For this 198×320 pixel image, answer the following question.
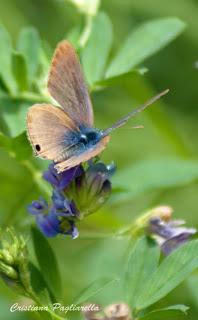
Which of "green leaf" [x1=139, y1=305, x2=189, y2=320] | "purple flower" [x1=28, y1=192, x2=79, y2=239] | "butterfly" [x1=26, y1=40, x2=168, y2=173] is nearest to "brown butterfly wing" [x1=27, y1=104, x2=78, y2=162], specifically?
"butterfly" [x1=26, y1=40, x2=168, y2=173]

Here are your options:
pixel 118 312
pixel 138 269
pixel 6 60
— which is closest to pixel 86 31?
pixel 6 60

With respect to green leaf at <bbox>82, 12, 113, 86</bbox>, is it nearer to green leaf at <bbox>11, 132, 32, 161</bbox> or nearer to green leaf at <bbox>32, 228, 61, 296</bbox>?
green leaf at <bbox>11, 132, 32, 161</bbox>

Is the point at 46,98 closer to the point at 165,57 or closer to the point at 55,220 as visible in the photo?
the point at 55,220

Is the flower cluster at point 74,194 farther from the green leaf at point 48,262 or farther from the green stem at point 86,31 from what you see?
the green stem at point 86,31

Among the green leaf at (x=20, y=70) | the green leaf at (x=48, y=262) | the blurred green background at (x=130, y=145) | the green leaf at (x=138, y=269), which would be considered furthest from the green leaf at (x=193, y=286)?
the green leaf at (x=20, y=70)

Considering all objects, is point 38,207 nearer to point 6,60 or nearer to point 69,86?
point 69,86

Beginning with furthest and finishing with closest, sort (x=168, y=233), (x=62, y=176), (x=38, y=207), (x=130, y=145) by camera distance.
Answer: (x=130, y=145) < (x=168, y=233) < (x=38, y=207) < (x=62, y=176)
